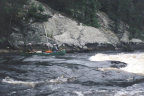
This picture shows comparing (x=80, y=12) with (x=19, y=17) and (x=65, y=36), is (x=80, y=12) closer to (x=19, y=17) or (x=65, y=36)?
(x=65, y=36)

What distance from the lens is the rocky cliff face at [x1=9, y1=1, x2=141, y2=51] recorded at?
3181 cm

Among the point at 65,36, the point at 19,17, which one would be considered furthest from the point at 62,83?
the point at 19,17

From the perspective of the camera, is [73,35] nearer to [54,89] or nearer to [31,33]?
[31,33]

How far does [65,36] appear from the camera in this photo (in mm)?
33750

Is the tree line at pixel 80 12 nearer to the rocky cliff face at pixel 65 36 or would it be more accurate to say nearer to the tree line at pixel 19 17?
the tree line at pixel 19 17

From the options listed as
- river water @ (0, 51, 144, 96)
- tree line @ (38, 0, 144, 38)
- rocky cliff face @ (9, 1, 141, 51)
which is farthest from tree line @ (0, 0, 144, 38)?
river water @ (0, 51, 144, 96)

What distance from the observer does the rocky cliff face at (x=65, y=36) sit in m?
31.8

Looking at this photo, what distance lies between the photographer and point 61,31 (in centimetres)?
3469

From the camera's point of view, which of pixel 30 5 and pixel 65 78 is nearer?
pixel 65 78

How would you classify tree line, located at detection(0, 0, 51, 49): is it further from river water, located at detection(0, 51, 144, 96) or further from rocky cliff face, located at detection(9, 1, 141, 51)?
river water, located at detection(0, 51, 144, 96)

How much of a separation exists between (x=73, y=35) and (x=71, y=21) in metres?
4.33

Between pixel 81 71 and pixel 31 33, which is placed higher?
pixel 31 33

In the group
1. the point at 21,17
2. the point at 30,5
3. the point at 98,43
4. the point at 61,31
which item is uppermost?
the point at 30,5

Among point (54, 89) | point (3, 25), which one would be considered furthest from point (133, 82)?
point (3, 25)
